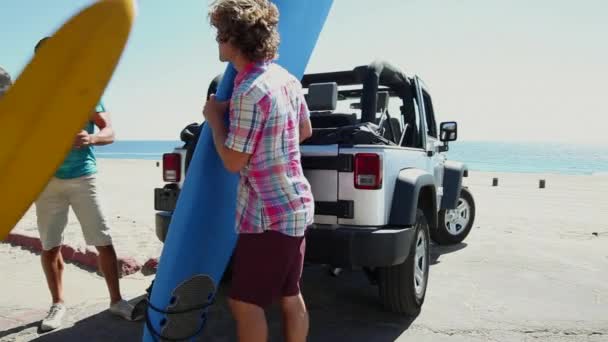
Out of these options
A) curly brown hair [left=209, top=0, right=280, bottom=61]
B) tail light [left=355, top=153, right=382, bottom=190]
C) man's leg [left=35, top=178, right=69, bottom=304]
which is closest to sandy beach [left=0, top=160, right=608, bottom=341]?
man's leg [left=35, top=178, right=69, bottom=304]

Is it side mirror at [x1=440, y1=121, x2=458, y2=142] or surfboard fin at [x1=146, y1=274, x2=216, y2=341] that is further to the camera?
side mirror at [x1=440, y1=121, x2=458, y2=142]

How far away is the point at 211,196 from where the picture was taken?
2543mm

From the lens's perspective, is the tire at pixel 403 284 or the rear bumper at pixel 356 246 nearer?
the rear bumper at pixel 356 246

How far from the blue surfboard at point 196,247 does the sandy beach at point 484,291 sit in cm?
72

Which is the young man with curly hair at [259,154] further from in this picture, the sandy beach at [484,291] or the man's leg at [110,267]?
the man's leg at [110,267]

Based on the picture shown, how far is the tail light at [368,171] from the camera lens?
2992 millimetres

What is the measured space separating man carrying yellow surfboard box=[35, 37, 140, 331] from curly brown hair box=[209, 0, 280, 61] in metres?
1.73

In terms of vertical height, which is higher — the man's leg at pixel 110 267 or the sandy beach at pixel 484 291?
the man's leg at pixel 110 267

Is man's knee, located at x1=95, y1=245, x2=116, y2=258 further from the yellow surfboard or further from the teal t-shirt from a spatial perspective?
the yellow surfboard

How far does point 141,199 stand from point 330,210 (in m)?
8.30

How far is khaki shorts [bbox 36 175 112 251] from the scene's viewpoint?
3273 millimetres

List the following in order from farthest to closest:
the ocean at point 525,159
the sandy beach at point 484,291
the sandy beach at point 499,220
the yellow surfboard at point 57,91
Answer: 1. the ocean at point 525,159
2. the sandy beach at point 499,220
3. the sandy beach at point 484,291
4. the yellow surfboard at point 57,91

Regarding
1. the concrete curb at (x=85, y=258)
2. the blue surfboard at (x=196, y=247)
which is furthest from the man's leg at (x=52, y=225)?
the blue surfboard at (x=196, y=247)

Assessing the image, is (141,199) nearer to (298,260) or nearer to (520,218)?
(520,218)
